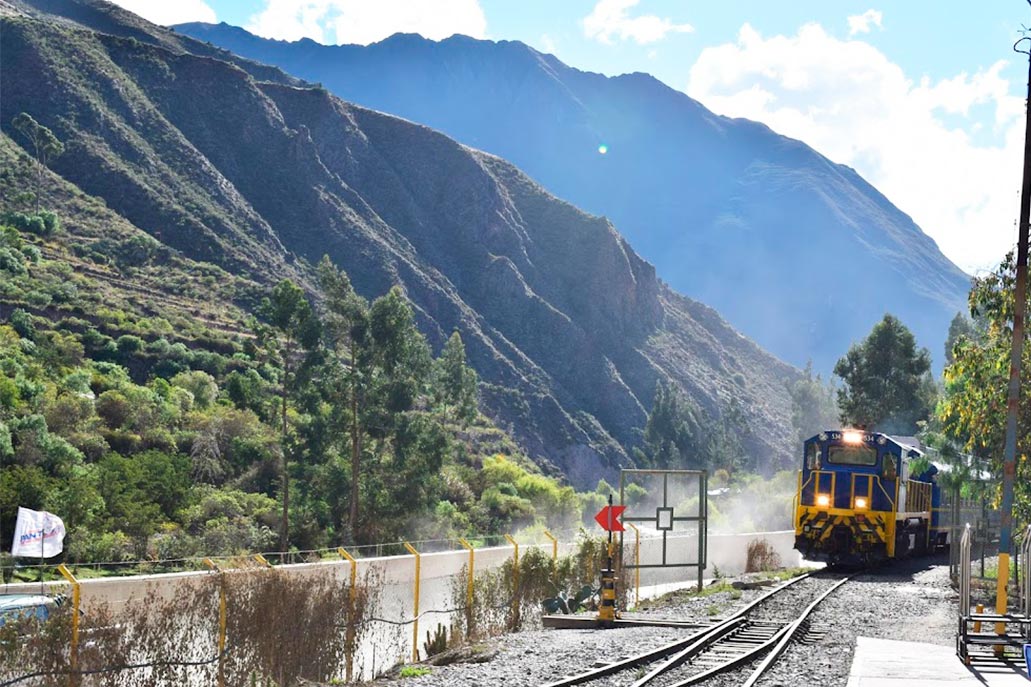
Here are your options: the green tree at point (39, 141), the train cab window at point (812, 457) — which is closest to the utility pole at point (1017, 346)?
the train cab window at point (812, 457)

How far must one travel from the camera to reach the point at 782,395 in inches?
5541

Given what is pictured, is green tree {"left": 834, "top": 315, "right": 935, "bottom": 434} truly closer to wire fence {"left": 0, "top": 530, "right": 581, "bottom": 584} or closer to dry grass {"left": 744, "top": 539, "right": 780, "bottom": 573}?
wire fence {"left": 0, "top": 530, "right": 581, "bottom": 584}

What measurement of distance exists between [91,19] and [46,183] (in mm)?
55936

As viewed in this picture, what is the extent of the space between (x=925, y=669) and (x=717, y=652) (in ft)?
11.0

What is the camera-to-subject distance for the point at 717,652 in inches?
647

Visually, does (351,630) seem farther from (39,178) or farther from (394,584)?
(39,178)

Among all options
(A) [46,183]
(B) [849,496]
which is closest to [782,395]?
(A) [46,183]

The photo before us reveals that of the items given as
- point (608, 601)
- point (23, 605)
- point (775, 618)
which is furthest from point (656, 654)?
point (23, 605)

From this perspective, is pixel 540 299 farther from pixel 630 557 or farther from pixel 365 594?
pixel 365 594

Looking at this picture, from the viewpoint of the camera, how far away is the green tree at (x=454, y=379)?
74.6m

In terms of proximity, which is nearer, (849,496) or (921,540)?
(849,496)

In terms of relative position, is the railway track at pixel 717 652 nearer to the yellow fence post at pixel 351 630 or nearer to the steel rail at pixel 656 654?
the steel rail at pixel 656 654

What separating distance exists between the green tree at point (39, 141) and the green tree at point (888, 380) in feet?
206

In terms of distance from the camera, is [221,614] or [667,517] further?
[667,517]
